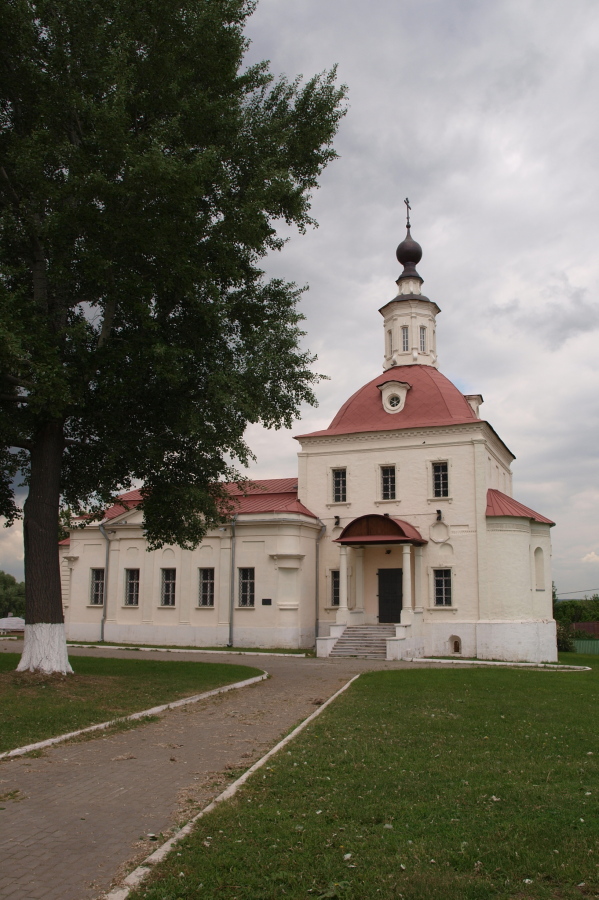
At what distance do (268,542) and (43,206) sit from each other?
18.0 meters

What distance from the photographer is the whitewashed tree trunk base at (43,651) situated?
14440 millimetres

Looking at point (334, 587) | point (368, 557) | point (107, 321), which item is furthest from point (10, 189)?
point (334, 587)

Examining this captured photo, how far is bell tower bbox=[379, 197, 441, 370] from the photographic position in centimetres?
3397

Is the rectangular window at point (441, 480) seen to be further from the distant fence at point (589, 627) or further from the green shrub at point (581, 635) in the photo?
the distant fence at point (589, 627)

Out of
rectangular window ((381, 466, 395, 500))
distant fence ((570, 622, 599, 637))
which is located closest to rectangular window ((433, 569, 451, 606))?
rectangular window ((381, 466, 395, 500))

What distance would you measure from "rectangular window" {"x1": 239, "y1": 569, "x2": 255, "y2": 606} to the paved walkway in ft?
55.6

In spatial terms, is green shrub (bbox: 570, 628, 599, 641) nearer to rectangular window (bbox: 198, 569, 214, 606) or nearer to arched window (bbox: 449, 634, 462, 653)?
arched window (bbox: 449, 634, 462, 653)

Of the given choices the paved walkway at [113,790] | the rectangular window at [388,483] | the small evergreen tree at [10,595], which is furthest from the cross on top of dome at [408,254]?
the small evergreen tree at [10,595]

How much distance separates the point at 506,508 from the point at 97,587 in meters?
18.4

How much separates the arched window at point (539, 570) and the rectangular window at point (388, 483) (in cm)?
642

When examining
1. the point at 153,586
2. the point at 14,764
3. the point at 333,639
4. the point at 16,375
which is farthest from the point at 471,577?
the point at 14,764

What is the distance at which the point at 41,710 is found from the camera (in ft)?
37.9

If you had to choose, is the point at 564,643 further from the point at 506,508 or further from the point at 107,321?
the point at 107,321

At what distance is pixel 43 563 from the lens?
14.8 m
